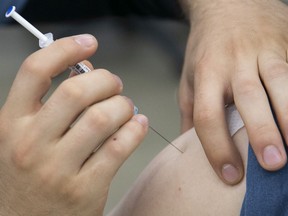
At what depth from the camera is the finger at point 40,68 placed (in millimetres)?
478

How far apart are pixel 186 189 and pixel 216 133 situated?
8 cm

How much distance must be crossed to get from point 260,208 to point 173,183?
0.47ft

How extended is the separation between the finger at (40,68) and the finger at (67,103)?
0.02m

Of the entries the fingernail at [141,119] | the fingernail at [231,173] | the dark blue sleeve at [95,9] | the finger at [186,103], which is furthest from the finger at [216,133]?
the dark blue sleeve at [95,9]

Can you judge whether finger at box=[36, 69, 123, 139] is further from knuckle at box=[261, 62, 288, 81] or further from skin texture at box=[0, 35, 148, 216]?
knuckle at box=[261, 62, 288, 81]

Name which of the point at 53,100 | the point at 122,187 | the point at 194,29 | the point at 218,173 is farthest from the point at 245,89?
the point at 122,187

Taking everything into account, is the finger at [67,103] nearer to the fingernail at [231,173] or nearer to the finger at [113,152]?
the finger at [113,152]

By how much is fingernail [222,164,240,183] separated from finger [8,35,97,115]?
22 cm

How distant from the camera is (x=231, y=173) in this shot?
0.53 metres

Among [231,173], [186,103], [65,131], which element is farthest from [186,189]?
[186,103]

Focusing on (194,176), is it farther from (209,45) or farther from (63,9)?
(63,9)

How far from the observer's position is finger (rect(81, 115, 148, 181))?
49cm

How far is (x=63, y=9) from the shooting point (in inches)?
46.8

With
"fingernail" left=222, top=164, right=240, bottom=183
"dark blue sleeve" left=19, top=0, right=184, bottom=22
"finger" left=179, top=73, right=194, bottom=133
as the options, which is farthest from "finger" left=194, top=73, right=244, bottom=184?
"dark blue sleeve" left=19, top=0, right=184, bottom=22
